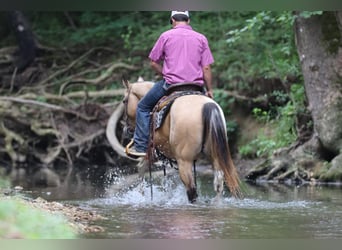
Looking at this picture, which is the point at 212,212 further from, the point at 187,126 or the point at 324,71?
the point at 324,71

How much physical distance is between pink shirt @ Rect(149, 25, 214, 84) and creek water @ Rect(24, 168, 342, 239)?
144 centimetres

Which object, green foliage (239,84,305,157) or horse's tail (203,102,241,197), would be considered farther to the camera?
green foliage (239,84,305,157)

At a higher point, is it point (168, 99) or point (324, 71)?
point (324, 71)

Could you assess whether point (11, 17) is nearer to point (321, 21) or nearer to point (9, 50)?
point (9, 50)

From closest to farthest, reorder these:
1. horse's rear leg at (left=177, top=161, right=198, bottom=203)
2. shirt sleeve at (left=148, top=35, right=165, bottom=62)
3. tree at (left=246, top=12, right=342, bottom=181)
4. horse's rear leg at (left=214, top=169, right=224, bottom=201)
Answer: horse's rear leg at (left=214, top=169, right=224, bottom=201)
horse's rear leg at (left=177, top=161, right=198, bottom=203)
shirt sleeve at (left=148, top=35, right=165, bottom=62)
tree at (left=246, top=12, right=342, bottom=181)

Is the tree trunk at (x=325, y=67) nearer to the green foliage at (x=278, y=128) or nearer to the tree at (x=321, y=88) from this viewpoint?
the tree at (x=321, y=88)

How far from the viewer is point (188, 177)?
8.38 metres

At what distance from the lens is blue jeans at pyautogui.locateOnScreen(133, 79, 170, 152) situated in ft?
29.6

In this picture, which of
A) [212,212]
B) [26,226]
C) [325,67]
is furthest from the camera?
[325,67]

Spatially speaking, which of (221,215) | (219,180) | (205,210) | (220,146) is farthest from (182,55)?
(221,215)

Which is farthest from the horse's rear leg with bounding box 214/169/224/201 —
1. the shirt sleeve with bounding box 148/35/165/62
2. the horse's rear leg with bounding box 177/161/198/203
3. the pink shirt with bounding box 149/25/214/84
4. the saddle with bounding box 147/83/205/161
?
the shirt sleeve with bounding box 148/35/165/62

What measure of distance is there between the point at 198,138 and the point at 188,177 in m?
0.49

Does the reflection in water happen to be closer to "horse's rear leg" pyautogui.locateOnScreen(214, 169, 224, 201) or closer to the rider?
"horse's rear leg" pyautogui.locateOnScreen(214, 169, 224, 201)
